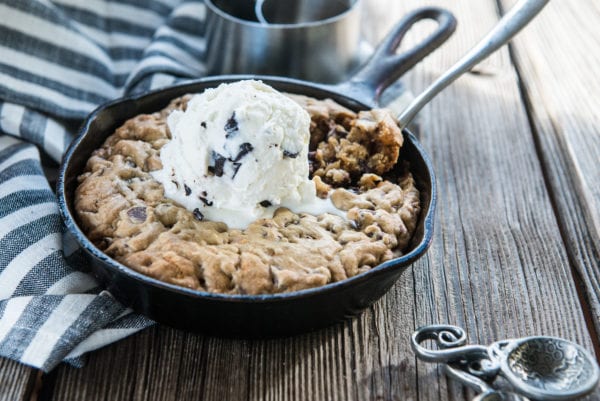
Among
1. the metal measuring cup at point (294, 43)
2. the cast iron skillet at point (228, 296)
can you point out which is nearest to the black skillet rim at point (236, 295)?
the cast iron skillet at point (228, 296)

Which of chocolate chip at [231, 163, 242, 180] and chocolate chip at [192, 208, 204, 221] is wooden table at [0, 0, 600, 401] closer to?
chocolate chip at [192, 208, 204, 221]

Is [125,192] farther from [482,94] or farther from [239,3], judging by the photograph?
[482,94]

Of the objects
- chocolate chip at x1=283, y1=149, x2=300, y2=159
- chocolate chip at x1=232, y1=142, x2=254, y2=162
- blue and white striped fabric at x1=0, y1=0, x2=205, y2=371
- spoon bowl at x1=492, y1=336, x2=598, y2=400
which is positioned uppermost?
chocolate chip at x1=232, y1=142, x2=254, y2=162

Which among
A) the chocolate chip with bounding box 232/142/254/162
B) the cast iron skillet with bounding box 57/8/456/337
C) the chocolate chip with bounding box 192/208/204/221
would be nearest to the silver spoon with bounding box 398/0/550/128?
the cast iron skillet with bounding box 57/8/456/337

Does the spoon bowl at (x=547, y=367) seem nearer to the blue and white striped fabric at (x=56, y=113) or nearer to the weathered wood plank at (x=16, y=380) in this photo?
the blue and white striped fabric at (x=56, y=113)

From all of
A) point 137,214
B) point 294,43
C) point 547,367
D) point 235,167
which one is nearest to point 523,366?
point 547,367

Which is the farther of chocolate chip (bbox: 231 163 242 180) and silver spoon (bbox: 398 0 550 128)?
silver spoon (bbox: 398 0 550 128)
